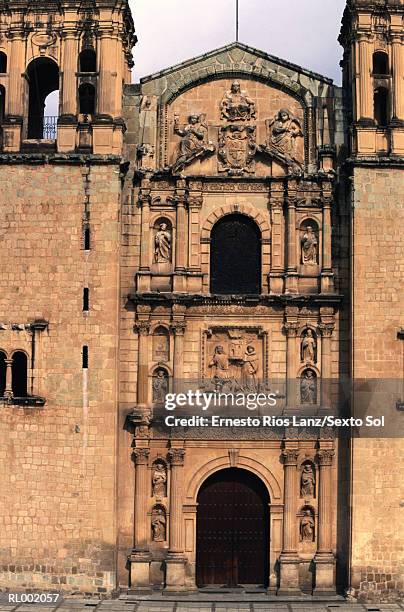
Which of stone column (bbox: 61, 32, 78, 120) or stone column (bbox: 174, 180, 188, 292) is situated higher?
stone column (bbox: 61, 32, 78, 120)

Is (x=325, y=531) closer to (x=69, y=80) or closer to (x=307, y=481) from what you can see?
(x=307, y=481)

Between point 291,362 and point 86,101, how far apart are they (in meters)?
9.09

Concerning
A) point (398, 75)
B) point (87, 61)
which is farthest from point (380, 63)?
point (87, 61)

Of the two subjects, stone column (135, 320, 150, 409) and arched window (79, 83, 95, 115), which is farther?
arched window (79, 83, 95, 115)

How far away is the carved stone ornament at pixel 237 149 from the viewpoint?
24734 mm

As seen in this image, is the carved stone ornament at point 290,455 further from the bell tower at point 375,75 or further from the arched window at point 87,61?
the arched window at point 87,61

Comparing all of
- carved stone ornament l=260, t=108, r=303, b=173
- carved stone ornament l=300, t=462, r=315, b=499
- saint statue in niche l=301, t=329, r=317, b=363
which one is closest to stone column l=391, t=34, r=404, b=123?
carved stone ornament l=260, t=108, r=303, b=173

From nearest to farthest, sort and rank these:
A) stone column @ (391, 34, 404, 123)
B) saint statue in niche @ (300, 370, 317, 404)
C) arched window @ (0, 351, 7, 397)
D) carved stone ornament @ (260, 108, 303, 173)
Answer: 1. arched window @ (0, 351, 7, 397)
2. saint statue in niche @ (300, 370, 317, 404)
3. stone column @ (391, 34, 404, 123)
4. carved stone ornament @ (260, 108, 303, 173)

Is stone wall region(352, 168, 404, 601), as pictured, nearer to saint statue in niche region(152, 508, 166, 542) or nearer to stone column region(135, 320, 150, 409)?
saint statue in niche region(152, 508, 166, 542)

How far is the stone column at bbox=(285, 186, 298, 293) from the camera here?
2420cm

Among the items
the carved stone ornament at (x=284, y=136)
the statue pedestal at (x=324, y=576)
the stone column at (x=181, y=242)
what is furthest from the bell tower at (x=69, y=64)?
the statue pedestal at (x=324, y=576)

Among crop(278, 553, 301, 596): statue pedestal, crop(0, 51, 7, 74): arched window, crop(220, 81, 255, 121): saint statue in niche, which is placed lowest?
crop(278, 553, 301, 596): statue pedestal

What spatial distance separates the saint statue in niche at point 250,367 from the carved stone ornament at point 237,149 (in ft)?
15.3

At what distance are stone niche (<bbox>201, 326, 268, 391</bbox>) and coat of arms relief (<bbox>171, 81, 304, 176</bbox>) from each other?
13.8 feet
